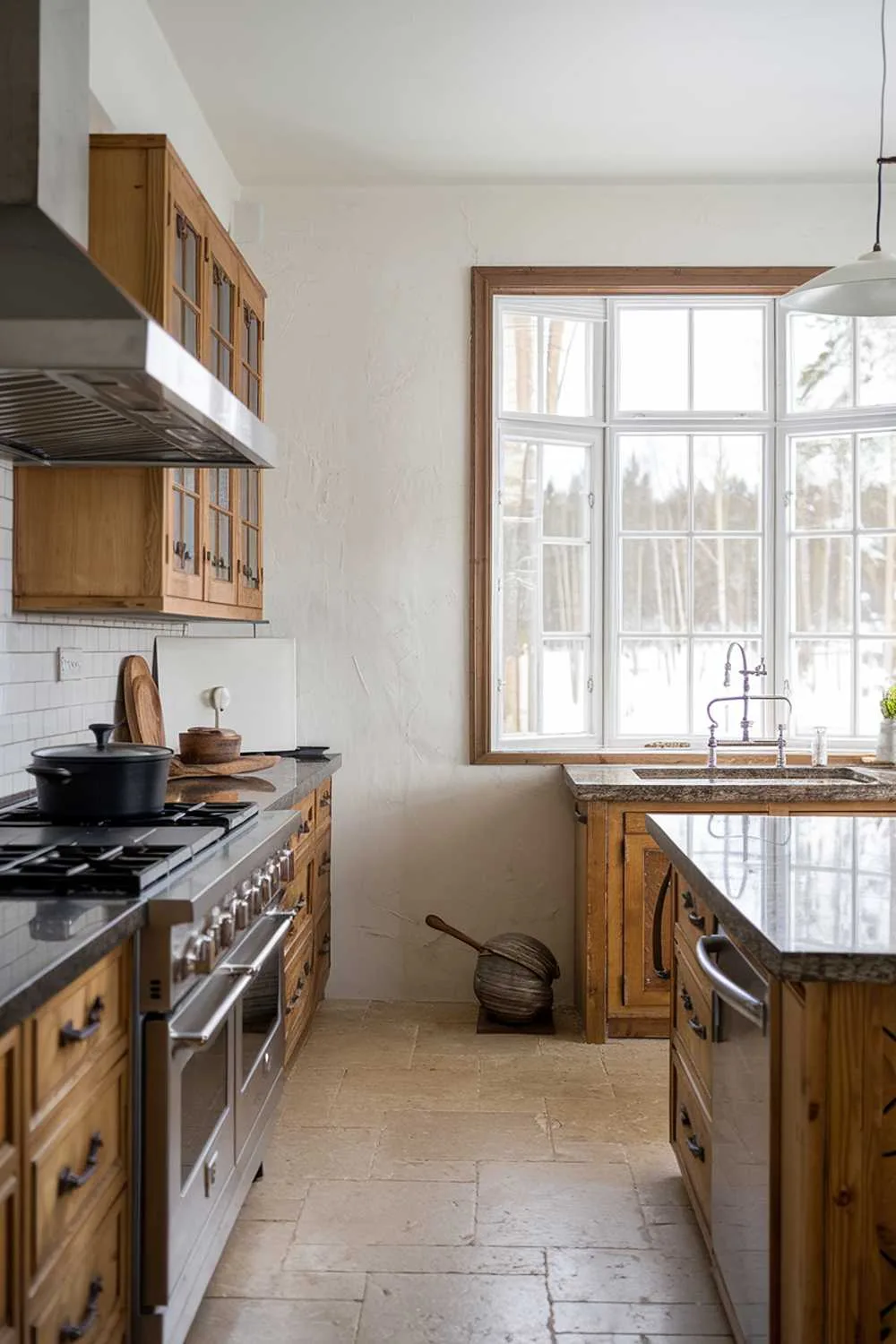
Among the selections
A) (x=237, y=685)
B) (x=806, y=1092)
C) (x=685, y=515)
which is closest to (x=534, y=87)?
(x=685, y=515)

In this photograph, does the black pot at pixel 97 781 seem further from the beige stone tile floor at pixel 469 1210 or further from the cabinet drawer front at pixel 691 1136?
the cabinet drawer front at pixel 691 1136

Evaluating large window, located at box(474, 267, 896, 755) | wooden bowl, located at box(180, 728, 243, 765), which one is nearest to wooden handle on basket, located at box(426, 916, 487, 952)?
large window, located at box(474, 267, 896, 755)

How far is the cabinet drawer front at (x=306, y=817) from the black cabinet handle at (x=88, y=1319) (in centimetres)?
182

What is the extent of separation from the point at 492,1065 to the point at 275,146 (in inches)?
130

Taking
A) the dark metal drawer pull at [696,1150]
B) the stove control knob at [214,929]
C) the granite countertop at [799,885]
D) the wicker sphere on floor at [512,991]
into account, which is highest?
the granite countertop at [799,885]

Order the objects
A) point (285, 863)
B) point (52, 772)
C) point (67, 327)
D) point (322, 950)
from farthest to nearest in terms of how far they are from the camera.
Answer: point (322, 950) < point (285, 863) < point (52, 772) < point (67, 327)

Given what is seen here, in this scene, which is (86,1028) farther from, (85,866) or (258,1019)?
(258,1019)

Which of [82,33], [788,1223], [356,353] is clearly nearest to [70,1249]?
[788,1223]

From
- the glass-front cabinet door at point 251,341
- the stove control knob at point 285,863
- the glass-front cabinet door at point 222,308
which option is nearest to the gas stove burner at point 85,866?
the stove control knob at point 285,863

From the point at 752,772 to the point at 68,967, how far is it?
11.3 ft

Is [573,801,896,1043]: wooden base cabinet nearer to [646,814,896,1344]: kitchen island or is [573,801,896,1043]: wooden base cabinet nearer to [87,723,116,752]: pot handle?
[646,814,896,1344]: kitchen island

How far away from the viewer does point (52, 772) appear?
8.09 ft

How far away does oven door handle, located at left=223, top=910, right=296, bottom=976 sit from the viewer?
2.45 m

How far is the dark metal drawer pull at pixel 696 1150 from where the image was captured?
2578 millimetres
